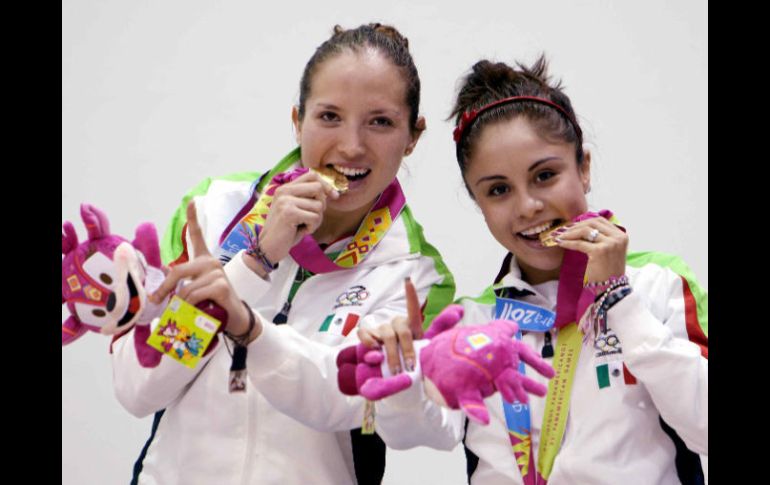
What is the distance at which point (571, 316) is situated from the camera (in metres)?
1.63

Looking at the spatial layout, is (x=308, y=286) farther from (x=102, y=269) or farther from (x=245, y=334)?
(x=102, y=269)

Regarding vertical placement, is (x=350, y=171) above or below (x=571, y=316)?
above

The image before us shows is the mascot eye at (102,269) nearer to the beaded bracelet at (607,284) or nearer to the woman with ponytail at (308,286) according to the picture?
the woman with ponytail at (308,286)

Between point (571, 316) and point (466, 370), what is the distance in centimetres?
50

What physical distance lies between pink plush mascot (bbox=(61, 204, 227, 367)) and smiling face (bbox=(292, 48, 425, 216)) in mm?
503

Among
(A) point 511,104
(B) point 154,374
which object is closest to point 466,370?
(B) point 154,374

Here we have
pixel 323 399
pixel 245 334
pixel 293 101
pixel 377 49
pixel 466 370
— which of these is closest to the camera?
pixel 466 370

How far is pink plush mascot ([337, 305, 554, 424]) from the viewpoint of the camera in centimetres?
119

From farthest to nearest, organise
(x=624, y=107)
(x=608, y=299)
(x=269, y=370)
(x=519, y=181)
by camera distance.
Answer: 1. (x=624, y=107)
2. (x=519, y=181)
3. (x=608, y=299)
4. (x=269, y=370)

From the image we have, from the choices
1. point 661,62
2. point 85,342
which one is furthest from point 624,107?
point 85,342

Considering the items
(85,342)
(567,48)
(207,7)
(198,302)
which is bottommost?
(85,342)

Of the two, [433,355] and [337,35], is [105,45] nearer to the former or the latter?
[337,35]

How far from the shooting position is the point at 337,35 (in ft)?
5.76

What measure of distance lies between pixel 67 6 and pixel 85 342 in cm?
94
